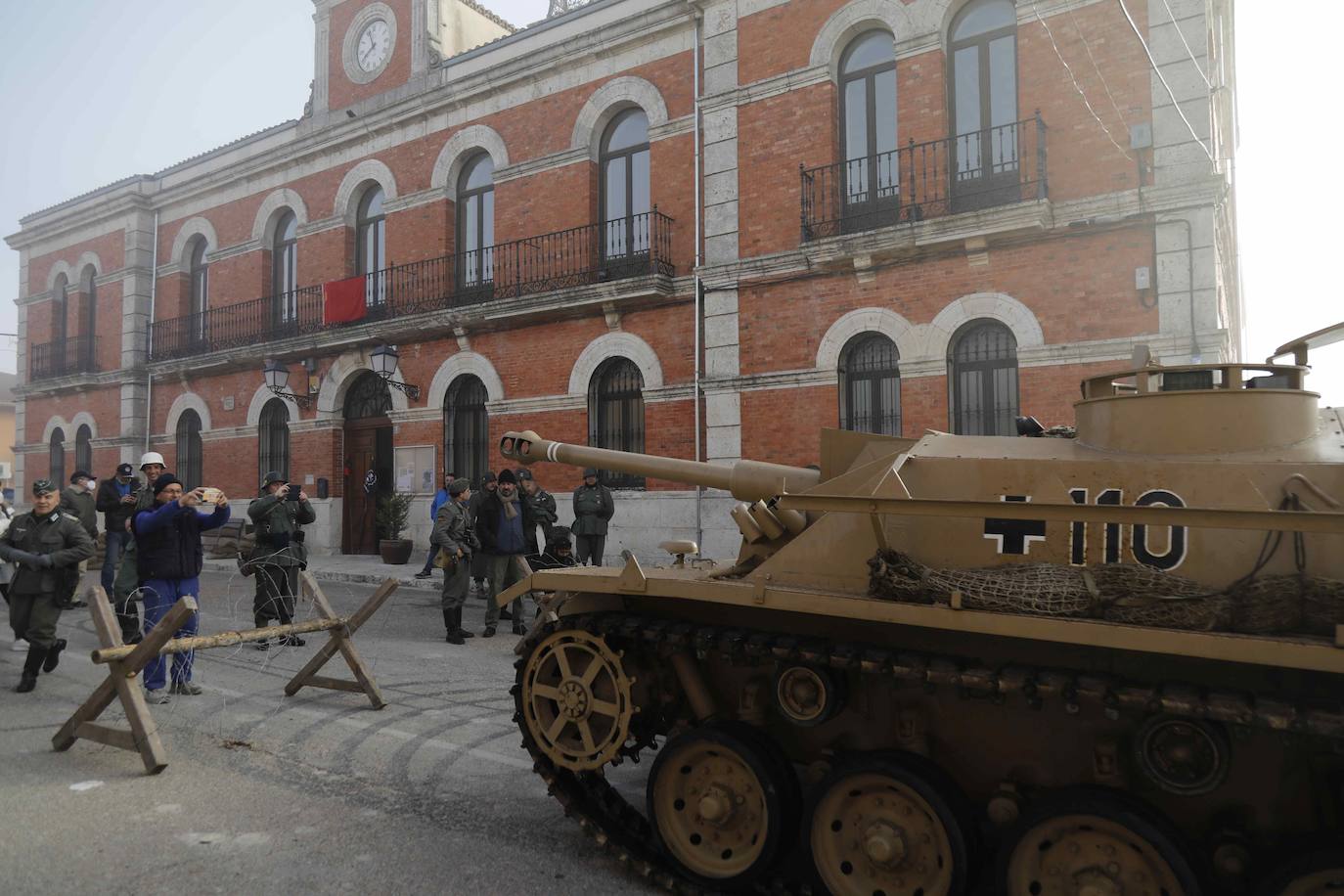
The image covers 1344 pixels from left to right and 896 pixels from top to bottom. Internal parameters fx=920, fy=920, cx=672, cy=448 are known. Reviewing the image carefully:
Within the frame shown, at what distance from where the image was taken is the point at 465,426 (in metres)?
16.8

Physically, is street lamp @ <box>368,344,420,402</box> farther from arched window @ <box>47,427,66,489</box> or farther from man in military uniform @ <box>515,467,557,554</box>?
arched window @ <box>47,427,66,489</box>

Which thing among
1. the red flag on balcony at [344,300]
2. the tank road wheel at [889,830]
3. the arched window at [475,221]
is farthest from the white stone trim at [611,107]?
the tank road wheel at [889,830]

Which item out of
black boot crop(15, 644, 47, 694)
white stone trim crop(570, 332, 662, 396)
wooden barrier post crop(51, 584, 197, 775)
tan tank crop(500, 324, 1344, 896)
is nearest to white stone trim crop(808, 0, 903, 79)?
white stone trim crop(570, 332, 662, 396)

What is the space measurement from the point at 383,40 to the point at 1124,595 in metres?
18.9

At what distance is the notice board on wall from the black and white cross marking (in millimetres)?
14196

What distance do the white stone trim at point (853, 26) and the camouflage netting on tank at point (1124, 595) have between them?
10.8m

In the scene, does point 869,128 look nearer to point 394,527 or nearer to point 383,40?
point 394,527

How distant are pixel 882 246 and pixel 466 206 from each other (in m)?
8.70

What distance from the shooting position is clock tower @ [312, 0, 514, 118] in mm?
17688

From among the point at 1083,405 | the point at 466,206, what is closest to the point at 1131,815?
the point at 1083,405

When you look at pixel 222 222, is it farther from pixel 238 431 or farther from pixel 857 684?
pixel 857 684

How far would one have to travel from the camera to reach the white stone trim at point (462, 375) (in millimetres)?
15977

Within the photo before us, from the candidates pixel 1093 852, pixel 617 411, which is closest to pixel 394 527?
pixel 617 411

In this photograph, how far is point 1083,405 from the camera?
3969mm
